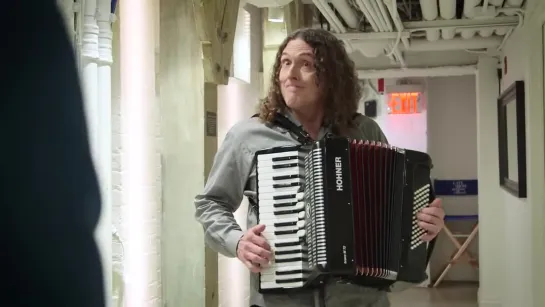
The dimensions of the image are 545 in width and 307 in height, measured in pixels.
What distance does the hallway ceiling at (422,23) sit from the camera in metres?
3.71

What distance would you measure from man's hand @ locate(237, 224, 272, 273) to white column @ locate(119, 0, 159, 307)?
80 cm

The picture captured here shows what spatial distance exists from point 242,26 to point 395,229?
75.7 inches

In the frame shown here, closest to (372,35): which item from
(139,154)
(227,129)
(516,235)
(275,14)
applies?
(275,14)

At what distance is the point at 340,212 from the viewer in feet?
5.16

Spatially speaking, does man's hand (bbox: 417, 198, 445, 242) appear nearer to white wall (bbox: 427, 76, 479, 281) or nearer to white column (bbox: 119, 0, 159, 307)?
white column (bbox: 119, 0, 159, 307)

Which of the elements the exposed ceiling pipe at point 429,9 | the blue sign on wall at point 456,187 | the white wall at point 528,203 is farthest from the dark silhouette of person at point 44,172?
the blue sign on wall at point 456,187

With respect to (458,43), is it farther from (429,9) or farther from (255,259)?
(255,259)

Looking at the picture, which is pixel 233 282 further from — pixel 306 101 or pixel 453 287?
pixel 453 287

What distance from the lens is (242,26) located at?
3291 millimetres

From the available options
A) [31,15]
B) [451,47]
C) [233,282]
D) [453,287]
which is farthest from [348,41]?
[31,15]

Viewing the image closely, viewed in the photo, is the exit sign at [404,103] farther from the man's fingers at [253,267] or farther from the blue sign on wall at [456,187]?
the man's fingers at [253,267]

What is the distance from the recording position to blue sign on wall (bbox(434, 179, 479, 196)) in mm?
6988

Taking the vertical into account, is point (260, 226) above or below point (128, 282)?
above

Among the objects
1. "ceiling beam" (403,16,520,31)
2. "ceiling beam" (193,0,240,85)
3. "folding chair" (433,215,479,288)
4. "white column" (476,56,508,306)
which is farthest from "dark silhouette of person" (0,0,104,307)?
"folding chair" (433,215,479,288)
